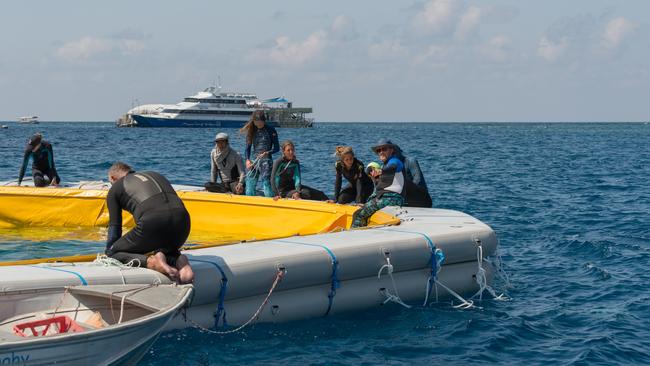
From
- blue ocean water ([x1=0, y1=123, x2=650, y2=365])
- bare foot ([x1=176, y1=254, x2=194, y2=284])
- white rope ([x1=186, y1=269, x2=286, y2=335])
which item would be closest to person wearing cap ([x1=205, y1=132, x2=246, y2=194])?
blue ocean water ([x1=0, y1=123, x2=650, y2=365])

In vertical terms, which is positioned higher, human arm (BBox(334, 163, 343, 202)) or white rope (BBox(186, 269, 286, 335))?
human arm (BBox(334, 163, 343, 202))

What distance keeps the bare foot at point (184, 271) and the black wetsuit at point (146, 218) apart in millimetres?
84

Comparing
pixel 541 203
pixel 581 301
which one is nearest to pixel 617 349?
pixel 581 301

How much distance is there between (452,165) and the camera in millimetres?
37750

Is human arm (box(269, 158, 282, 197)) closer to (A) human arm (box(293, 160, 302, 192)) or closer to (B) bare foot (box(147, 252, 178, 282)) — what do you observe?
(A) human arm (box(293, 160, 302, 192))

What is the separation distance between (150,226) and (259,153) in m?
6.20

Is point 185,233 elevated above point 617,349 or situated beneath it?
elevated above

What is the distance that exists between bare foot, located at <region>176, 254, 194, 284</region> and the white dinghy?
293mm

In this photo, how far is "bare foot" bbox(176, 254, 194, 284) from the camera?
8.14 meters

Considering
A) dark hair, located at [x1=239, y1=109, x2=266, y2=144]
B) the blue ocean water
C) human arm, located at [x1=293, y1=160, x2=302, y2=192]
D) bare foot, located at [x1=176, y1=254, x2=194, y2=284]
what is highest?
dark hair, located at [x1=239, y1=109, x2=266, y2=144]

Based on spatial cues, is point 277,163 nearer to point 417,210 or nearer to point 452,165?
point 417,210

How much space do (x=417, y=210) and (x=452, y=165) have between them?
83.6ft

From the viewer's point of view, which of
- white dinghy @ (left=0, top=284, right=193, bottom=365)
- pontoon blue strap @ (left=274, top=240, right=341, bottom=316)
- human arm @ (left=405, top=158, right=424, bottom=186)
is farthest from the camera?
human arm @ (left=405, top=158, right=424, bottom=186)

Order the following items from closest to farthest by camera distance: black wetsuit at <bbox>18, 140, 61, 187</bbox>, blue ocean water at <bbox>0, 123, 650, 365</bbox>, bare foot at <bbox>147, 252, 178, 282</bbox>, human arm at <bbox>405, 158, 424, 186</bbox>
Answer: bare foot at <bbox>147, 252, 178, 282</bbox>, blue ocean water at <bbox>0, 123, 650, 365</bbox>, human arm at <bbox>405, 158, 424, 186</bbox>, black wetsuit at <bbox>18, 140, 61, 187</bbox>
